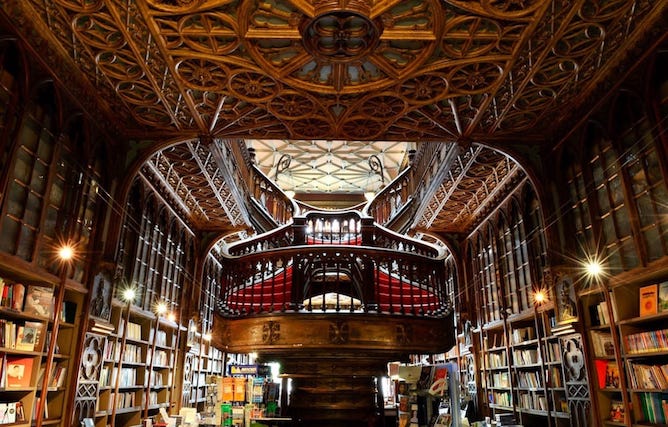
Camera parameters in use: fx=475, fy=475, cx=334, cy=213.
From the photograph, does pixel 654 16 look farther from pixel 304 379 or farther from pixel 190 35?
pixel 304 379

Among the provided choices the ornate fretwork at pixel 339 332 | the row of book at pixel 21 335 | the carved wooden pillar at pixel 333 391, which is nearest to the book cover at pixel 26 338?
the row of book at pixel 21 335

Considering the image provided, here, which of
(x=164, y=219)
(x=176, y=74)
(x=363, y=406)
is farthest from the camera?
(x=164, y=219)

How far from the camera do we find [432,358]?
11789 millimetres

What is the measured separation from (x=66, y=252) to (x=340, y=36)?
131 inches

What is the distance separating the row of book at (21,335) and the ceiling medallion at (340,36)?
3635 millimetres

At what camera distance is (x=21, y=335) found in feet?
13.9

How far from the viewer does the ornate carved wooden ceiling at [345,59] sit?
4078 millimetres

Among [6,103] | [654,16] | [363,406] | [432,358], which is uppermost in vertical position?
[654,16]

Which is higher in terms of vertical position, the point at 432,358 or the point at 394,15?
the point at 394,15

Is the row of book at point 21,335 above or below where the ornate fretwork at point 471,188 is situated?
below

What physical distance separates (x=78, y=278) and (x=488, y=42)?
16.0ft

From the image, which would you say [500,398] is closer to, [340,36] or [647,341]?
[647,341]

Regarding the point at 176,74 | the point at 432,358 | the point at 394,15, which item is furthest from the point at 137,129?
the point at 432,358

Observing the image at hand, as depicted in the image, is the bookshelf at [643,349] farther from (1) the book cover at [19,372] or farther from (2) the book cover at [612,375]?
(1) the book cover at [19,372]
